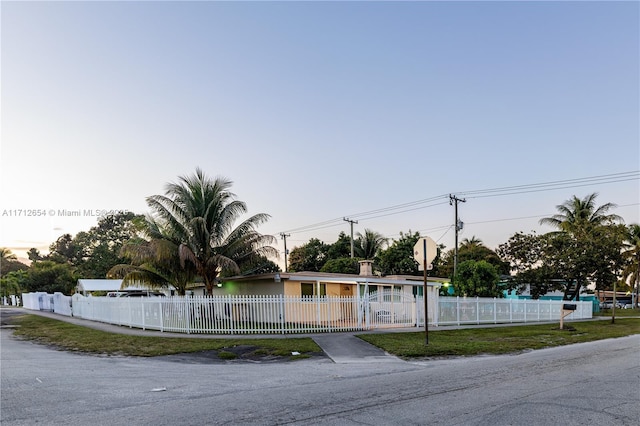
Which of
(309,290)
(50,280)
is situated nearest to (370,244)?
(309,290)

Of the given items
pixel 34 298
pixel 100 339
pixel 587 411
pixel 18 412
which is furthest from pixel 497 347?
pixel 34 298

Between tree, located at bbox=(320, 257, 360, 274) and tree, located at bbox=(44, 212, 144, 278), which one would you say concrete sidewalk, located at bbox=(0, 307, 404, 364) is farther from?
tree, located at bbox=(44, 212, 144, 278)

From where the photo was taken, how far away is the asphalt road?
5.71 metres

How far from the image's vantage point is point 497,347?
43.9 ft

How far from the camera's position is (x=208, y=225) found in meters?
21.6

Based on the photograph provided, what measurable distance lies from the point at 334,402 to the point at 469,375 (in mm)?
3455

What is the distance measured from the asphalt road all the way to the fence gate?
23.6 feet

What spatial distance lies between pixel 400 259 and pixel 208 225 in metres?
A: 24.3

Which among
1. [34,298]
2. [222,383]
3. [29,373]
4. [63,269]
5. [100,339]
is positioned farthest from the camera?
[63,269]

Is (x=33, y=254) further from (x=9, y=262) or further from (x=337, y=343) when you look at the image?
(x=337, y=343)

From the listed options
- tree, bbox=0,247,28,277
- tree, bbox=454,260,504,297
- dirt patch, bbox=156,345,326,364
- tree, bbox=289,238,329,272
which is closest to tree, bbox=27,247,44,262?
tree, bbox=0,247,28,277

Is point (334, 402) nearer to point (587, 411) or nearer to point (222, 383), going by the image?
point (222, 383)

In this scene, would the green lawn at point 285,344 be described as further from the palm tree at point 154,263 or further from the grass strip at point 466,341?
the palm tree at point 154,263

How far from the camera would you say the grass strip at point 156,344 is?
42.0 feet
